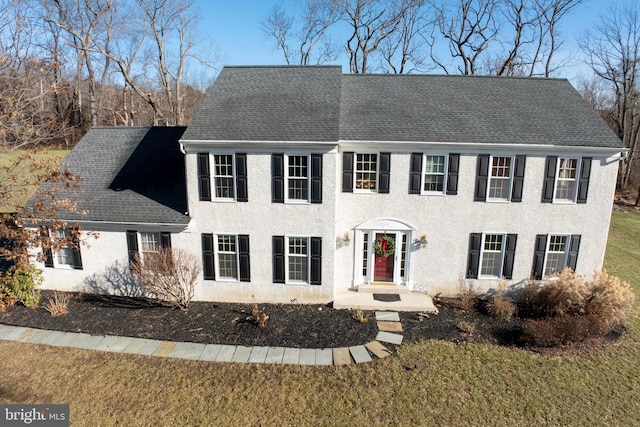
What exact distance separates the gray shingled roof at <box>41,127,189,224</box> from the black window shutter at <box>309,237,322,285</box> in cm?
438

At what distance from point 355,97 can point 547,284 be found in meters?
9.82

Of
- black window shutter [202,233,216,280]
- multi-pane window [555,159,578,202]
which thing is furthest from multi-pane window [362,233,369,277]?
multi-pane window [555,159,578,202]

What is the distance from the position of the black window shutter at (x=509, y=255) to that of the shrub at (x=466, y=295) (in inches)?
49.9

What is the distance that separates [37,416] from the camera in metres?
7.41

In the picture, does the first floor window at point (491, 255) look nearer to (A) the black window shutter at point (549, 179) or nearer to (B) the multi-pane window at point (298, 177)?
(A) the black window shutter at point (549, 179)

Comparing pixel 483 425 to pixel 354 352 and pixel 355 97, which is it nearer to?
pixel 354 352

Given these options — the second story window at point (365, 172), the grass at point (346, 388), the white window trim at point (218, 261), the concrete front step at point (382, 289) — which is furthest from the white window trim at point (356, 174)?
the grass at point (346, 388)

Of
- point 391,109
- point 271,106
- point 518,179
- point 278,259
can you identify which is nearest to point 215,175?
point 271,106

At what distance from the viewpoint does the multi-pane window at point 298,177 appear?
38.0 feet

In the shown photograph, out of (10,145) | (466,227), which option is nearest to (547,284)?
(466,227)

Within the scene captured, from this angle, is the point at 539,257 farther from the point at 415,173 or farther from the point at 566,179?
the point at 415,173

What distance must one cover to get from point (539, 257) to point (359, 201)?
6724mm

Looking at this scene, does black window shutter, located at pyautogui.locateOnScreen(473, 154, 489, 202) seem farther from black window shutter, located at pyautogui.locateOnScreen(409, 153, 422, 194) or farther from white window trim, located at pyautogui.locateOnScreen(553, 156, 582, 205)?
white window trim, located at pyautogui.locateOnScreen(553, 156, 582, 205)

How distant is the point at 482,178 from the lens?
12000 mm
